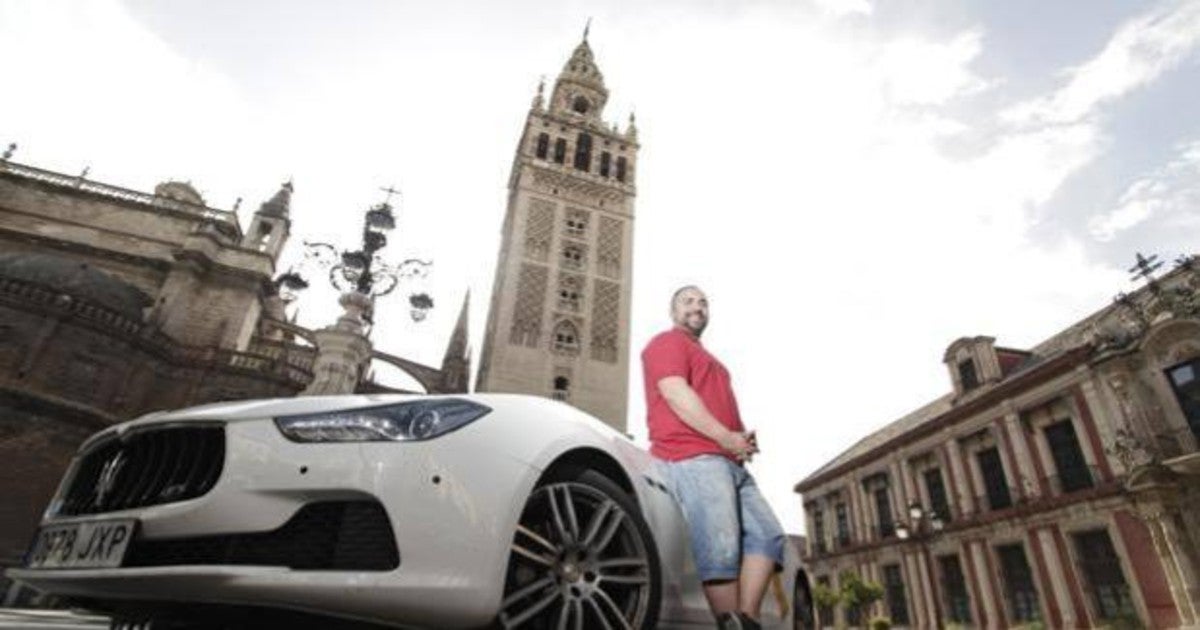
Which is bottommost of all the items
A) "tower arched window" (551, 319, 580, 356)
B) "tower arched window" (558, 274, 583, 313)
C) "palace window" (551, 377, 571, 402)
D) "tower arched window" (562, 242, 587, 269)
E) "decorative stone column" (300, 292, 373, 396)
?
"decorative stone column" (300, 292, 373, 396)

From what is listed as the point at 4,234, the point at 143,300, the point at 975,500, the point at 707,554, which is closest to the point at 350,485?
the point at 707,554

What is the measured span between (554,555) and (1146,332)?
19971 mm

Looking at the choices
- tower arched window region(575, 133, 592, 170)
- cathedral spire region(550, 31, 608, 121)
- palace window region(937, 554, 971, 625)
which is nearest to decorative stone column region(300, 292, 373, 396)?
palace window region(937, 554, 971, 625)

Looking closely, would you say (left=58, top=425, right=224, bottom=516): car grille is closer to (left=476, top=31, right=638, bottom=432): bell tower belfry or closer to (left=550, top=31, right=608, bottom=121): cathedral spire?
(left=476, top=31, right=638, bottom=432): bell tower belfry

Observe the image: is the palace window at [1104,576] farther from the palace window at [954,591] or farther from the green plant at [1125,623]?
the palace window at [954,591]

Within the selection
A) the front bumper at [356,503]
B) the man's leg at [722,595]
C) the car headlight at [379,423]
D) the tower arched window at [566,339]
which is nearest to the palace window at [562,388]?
the tower arched window at [566,339]

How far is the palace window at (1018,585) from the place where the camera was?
17000 millimetres

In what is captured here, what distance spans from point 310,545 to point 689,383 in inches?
62.0

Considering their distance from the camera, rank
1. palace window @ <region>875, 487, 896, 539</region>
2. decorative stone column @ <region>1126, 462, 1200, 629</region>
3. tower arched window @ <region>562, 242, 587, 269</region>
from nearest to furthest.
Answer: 1. decorative stone column @ <region>1126, 462, 1200, 629</region>
2. palace window @ <region>875, 487, 896, 539</region>
3. tower arched window @ <region>562, 242, 587, 269</region>

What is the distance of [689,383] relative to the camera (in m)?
2.57

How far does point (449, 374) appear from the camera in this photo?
125ft

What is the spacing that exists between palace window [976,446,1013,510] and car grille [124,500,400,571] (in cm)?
2205

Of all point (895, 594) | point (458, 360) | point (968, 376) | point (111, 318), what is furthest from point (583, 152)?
point (895, 594)

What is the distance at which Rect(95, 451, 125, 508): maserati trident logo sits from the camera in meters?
2.02
